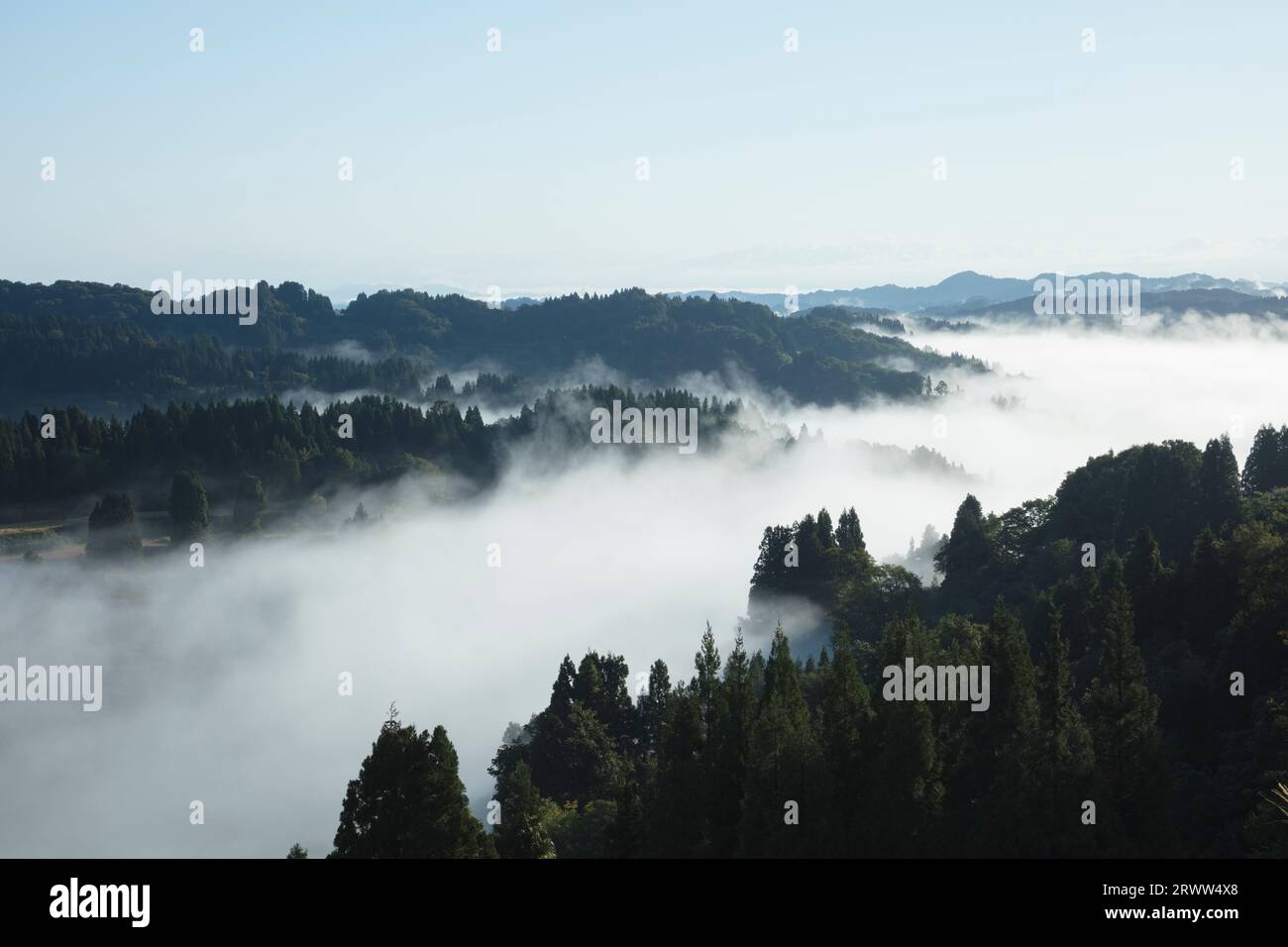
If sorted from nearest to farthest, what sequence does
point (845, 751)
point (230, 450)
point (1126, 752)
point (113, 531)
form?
point (1126, 752) → point (845, 751) → point (113, 531) → point (230, 450)

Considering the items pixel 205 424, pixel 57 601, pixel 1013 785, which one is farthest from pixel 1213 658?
pixel 205 424

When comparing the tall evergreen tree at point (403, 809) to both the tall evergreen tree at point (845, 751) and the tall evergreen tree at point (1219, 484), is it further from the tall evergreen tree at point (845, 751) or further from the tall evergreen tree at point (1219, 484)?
the tall evergreen tree at point (1219, 484)

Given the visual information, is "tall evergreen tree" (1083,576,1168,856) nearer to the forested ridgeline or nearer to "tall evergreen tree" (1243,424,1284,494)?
"tall evergreen tree" (1243,424,1284,494)

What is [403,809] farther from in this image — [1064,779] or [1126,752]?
[1126,752]

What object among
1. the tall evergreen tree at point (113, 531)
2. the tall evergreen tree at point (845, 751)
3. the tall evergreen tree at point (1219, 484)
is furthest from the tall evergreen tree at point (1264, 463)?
the tall evergreen tree at point (113, 531)

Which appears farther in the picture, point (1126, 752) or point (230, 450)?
point (230, 450)

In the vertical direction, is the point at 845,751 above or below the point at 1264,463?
below

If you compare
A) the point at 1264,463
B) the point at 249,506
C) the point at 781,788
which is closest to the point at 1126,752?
the point at 781,788

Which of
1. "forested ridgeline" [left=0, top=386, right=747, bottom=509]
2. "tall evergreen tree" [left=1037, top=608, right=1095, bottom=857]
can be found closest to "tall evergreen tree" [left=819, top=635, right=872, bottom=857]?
"tall evergreen tree" [left=1037, top=608, right=1095, bottom=857]

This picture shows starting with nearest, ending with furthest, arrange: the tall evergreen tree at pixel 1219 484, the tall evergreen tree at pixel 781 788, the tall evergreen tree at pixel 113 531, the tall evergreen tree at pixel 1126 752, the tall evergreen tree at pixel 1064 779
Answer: the tall evergreen tree at pixel 1064 779 < the tall evergreen tree at pixel 1126 752 < the tall evergreen tree at pixel 781 788 < the tall evergreen tree at pixel 1219 484 < the tall evergreen tree at pixel 113 531
